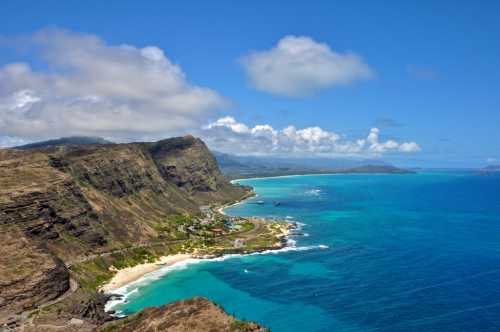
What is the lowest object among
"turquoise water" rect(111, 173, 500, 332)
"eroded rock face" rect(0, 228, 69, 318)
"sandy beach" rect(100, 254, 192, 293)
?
"sandy beach" rect(100, 254, 192, 293)

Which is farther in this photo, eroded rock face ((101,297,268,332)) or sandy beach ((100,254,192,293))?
sandy beach ((100,254,192,293))

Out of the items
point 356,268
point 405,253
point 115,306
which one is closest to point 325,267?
point 356,268

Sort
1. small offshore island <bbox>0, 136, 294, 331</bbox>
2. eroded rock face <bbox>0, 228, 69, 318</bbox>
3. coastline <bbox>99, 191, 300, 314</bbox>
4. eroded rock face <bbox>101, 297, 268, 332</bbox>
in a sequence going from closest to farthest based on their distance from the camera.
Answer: eroded rock face <bbox>101, 297, 268, 332</bbox>, small offshore island <bbox>0, 136, 294, 331</bbox>, eroded rock face <bbox>0, 228, 69, 318</bbox>, coastline <bbox>99, 191, 300, 314</bbox>

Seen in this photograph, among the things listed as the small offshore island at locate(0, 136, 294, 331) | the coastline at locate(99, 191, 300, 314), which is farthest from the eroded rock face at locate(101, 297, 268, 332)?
the coastline at locate(99, 191, 300, 314)

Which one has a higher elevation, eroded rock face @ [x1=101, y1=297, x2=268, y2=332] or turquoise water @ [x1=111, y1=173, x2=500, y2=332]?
Result: eroded rock face @ [x1=101, y1=297, x2=268, y2=332]

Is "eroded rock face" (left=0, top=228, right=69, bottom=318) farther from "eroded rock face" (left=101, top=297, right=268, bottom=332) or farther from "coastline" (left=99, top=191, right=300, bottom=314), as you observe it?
"eroded rock face" (left=101, top=297, right=268, bottom=332)

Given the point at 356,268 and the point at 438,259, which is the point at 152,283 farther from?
the point at 438,259

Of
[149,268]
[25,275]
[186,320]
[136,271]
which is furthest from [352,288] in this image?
[25,275]

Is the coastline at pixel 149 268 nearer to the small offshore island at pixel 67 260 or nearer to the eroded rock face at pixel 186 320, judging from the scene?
the small offshore island at pixel 67 260
